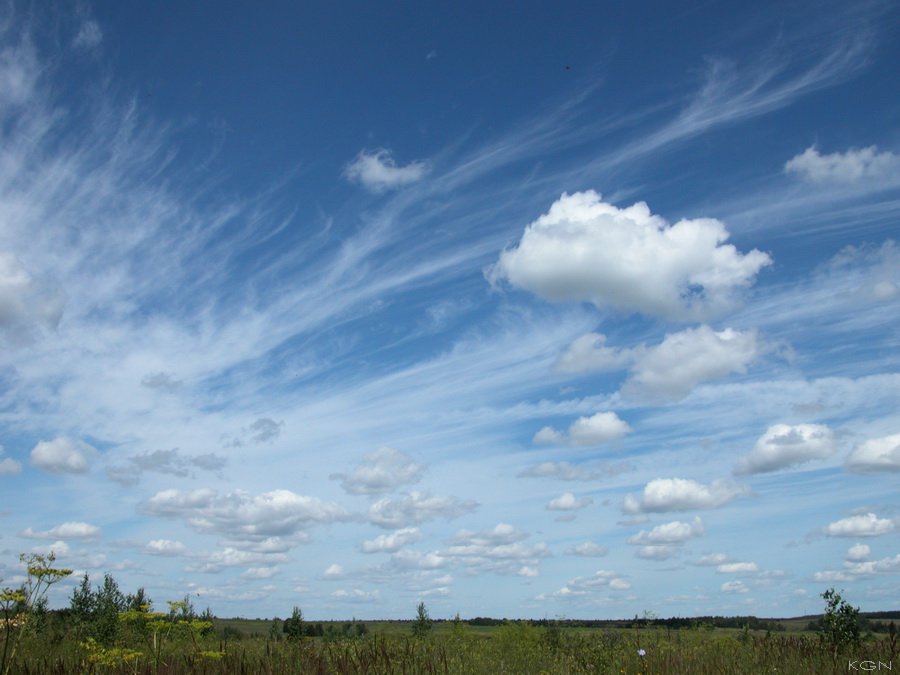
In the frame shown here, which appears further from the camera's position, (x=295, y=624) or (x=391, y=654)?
(x=295, y=624)

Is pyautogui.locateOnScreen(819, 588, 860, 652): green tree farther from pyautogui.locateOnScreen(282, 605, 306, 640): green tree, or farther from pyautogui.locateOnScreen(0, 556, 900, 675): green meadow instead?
pyautogui.locateOnScreen(282, 605, 306, 640): green tree

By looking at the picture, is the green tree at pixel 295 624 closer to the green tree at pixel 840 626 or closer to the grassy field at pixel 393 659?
the grassy field at pixel 393 659

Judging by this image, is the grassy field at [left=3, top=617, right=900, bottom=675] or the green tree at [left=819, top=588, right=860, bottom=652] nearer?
the grassy field at [left=3, top=617, right=900, bottom=675]

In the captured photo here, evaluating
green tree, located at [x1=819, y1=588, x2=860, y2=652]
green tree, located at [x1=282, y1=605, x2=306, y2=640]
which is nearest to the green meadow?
green tree, located at [x1=819, y1=588, x2=860, y2=652]

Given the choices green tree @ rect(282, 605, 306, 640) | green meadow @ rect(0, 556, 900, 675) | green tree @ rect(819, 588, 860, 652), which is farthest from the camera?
green tree @ rect(282, 605, 306, 640)

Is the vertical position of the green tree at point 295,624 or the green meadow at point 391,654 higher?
the green meadow at point 391,654

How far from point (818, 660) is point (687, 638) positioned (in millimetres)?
10944

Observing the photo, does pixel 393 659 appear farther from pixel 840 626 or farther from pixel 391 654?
pixel 840 626

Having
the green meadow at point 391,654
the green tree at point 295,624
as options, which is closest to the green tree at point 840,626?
the green meadow at point 391,654

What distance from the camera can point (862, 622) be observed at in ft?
49.3

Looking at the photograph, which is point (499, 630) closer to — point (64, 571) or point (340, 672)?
point (340, 672)

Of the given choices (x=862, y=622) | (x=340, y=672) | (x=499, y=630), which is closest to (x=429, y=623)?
(x=499, y=630)

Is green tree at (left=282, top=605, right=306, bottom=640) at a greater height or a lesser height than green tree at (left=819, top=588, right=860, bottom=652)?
lesser

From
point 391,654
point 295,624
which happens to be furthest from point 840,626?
point 295,624
